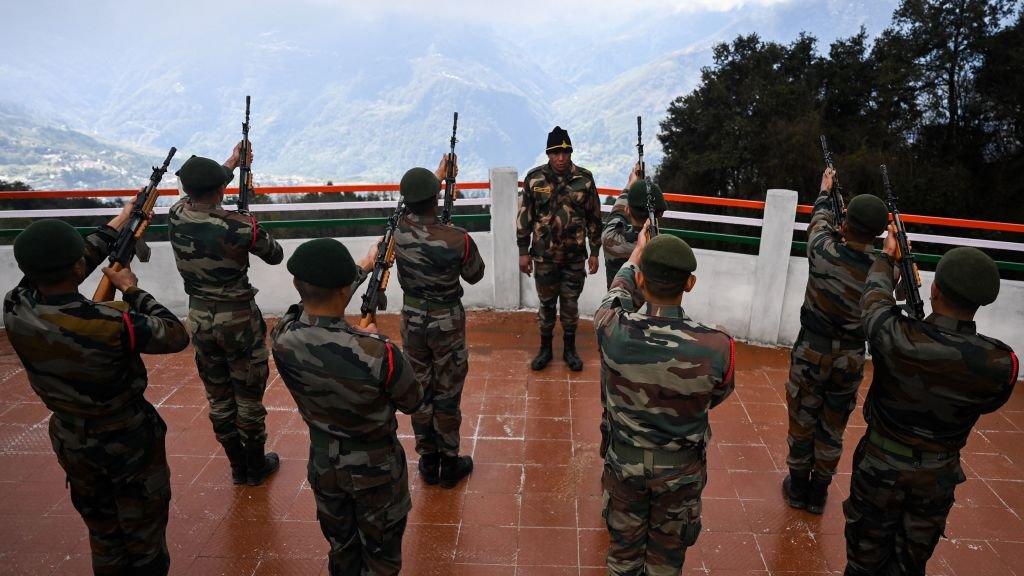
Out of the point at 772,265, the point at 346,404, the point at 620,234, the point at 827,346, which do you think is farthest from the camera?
the point at 772,265

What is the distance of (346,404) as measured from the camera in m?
2.67

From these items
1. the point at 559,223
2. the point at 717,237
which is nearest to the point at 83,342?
the point at 559,223

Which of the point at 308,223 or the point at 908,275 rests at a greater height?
the point at 908,275

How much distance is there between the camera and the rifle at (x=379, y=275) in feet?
→ 10.2

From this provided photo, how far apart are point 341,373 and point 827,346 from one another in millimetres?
2780

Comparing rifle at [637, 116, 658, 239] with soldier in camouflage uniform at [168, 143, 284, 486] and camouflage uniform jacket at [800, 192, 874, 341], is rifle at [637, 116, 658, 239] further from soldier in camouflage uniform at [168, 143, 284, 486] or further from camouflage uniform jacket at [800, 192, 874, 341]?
soldier in camouflage uniform at [168, 143, 284, 486]

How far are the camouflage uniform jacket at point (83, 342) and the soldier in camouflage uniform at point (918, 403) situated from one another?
3.23 meters

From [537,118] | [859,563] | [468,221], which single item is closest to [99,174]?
[468,221]

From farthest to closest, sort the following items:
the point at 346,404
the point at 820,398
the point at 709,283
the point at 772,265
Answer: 1. the point at 709,283
2. the point at 772,265
3. the point at 820,398
4. the point at 346,404

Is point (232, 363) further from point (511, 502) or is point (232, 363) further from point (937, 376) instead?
point (937, 376)

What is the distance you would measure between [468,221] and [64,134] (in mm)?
112141

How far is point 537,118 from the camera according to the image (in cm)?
17275

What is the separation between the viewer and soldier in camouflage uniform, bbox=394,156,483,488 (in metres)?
3.86

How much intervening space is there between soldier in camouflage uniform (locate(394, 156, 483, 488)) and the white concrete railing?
288 centimetres
